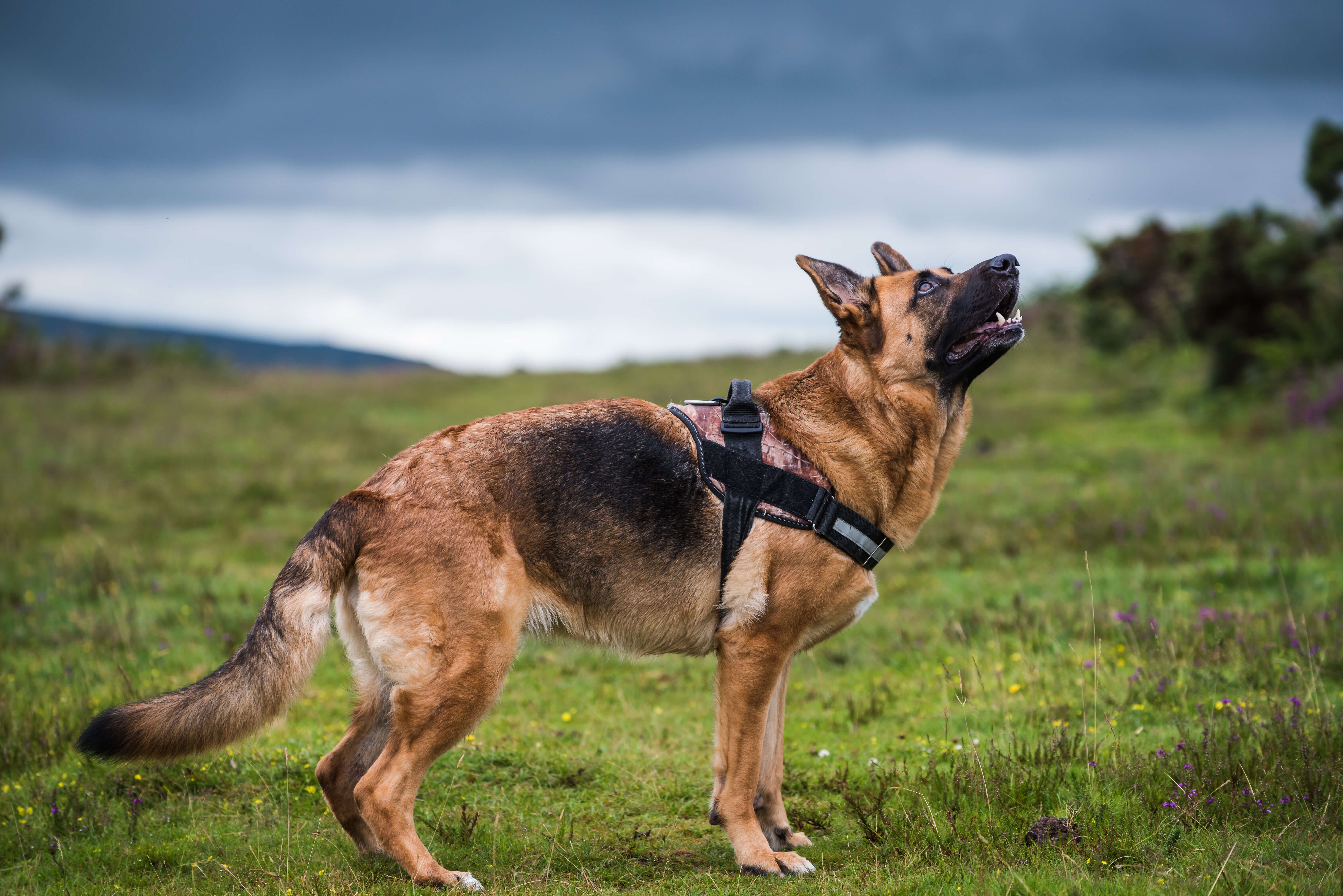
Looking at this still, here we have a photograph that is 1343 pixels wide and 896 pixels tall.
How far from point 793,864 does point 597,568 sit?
1.54 m

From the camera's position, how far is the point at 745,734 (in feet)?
14.3

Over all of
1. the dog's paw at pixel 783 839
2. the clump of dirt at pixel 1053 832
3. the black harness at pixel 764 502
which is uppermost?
the black harness at pixel 764 502

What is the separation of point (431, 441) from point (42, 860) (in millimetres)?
2664

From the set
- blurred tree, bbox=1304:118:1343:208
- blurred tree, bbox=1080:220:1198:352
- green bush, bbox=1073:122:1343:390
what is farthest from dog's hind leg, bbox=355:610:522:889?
blurred tree, bbox=1080:220:1198:352

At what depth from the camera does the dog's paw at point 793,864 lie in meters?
4.27

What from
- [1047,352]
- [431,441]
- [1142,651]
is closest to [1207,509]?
[1142,651]

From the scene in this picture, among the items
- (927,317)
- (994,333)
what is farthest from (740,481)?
(994,333)

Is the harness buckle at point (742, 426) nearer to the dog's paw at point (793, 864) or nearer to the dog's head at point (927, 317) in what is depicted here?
the dog's head at point (927, 317)

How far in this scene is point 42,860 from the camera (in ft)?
15.0

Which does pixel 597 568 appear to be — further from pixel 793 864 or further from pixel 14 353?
pixel 14 353

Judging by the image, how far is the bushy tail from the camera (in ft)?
12.8

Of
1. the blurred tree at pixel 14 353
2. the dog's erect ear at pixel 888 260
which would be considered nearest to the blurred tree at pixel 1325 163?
the dog's erect ear at pixel 888 260

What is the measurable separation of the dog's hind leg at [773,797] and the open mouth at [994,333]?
5.41ft

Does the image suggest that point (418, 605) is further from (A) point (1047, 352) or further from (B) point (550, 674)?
(A) point (1047, 352)
